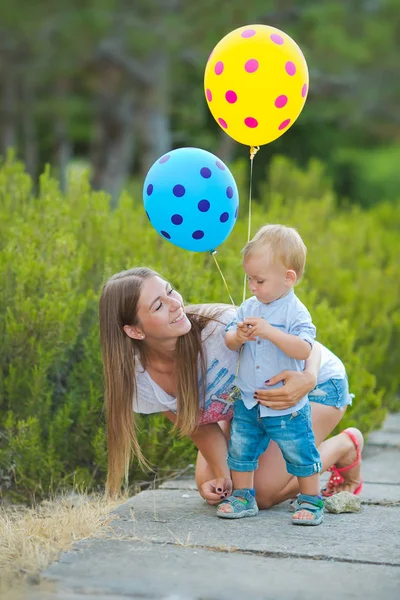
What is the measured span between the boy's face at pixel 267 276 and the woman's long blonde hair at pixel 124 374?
456 mm

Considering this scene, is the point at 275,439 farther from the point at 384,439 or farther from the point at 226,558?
the point at 384,439

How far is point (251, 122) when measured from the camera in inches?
151

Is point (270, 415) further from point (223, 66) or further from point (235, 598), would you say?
point (223, 66)

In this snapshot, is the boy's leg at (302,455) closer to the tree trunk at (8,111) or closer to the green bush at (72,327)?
the green bush at (72,327)

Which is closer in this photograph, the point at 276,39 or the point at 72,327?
the point at 276,39

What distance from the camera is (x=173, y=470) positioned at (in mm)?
4422

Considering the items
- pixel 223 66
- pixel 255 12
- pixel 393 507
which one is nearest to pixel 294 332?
pixel 393 507

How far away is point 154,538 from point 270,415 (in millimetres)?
630

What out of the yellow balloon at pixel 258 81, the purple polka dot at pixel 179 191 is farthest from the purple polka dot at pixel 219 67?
the purple polka dot at pixel 179 191

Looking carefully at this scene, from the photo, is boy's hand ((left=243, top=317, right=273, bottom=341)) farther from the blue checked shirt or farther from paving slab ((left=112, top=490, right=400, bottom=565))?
paving slab ((left=112, top=490, right=400, bottom=565))

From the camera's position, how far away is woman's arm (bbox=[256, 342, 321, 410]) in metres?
3.35

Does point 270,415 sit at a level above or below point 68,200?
below

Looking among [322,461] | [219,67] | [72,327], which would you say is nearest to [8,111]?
[72,327]

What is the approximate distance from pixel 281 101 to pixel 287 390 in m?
1.23
